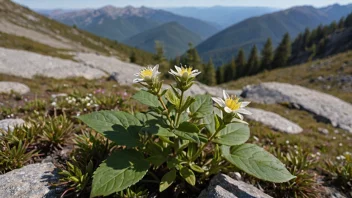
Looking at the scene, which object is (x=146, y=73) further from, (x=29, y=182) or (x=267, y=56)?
(x=267, y=56)

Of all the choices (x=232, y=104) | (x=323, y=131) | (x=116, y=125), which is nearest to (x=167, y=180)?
(x=116, y=125)

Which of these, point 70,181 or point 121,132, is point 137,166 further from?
point 70,181

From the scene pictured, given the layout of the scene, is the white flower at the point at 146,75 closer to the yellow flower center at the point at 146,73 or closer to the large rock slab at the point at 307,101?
the yellow flower center at the point at 146,73

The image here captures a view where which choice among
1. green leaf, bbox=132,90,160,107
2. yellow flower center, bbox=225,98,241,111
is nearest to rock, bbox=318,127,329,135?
yellow flower center, bbox=225,98,241,111

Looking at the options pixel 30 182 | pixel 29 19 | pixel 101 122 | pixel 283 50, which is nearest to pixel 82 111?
pixel 30 182

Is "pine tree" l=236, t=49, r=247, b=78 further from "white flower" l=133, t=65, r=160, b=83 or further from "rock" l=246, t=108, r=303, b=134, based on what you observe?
"white flower" l=133, t=65, r=160, b=83
